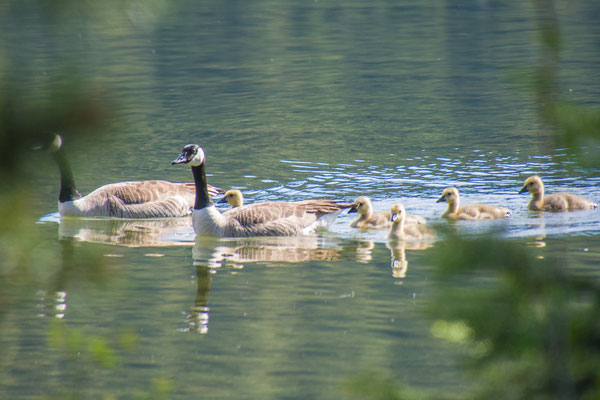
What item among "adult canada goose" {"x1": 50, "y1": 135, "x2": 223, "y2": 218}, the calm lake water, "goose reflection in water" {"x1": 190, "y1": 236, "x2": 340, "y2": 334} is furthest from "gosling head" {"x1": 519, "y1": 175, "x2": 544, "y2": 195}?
"adult canada goose" {"x1": 50, "y1": 135, "x2": 223, "y2": 218}

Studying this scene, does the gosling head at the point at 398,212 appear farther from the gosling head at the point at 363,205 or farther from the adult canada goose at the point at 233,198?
the adult canada goose at the point at 233,198

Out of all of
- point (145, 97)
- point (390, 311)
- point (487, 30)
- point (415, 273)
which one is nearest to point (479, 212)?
point (415, 273)

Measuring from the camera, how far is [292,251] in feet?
38.8

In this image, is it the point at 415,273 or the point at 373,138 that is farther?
the point at 373,138

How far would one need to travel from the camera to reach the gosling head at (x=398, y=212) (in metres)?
11.6

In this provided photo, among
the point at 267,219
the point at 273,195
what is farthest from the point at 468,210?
the point at 273,195

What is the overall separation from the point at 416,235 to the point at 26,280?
33.8 ft

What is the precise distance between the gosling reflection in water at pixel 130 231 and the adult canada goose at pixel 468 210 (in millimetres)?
3734

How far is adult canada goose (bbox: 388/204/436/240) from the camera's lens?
11.7m

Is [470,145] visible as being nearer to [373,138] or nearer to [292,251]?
[373,138]

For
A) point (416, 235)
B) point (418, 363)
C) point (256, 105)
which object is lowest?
point (418, 363)

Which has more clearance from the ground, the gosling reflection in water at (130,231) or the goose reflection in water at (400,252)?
the gosling reflection in water at (130,231)

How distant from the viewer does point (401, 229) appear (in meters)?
11.9

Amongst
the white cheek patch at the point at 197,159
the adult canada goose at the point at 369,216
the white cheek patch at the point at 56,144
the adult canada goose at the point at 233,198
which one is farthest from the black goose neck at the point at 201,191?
the white cheek patch at the point at 56,144
